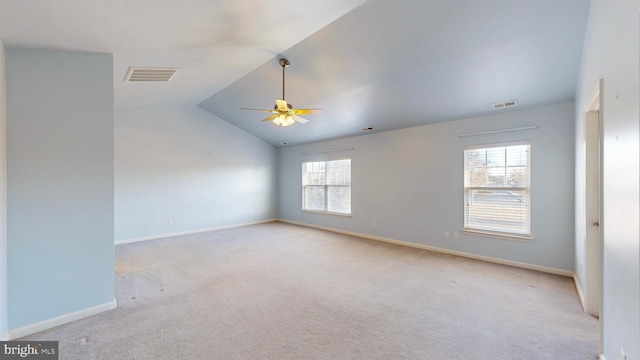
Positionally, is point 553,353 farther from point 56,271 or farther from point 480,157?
point 56,271

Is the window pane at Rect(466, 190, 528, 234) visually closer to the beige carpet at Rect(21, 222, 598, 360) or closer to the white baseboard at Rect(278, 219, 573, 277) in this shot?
the white baseboard at Rect(278, 219, 573, 277)

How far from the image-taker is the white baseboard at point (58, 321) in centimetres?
231

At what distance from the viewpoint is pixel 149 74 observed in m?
3.57

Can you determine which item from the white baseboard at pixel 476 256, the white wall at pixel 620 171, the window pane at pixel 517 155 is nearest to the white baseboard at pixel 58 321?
the white wall at pixel 620 171

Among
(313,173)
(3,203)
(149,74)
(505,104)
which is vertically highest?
(149,74)

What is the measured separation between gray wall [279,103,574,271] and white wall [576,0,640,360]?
2170mm

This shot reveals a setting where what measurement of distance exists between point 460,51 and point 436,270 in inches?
116

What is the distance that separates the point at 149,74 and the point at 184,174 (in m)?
3.37

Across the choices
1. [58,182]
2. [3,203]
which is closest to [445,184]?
[58,182]

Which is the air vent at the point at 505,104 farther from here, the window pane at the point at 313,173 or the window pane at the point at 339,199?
the window pane at the point at 313,173

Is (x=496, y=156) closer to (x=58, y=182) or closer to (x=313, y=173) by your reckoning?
(x=313, y=173)

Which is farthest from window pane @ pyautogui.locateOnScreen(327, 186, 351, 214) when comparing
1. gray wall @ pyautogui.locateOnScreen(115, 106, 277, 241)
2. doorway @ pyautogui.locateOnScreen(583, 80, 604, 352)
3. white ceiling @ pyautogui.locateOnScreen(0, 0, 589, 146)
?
doorway @ pyautogui.locateOnScreen(583, 80, 604, 352)

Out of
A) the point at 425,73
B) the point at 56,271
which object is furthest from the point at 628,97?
the point at 56,271

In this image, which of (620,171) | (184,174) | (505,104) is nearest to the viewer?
(620,171)
